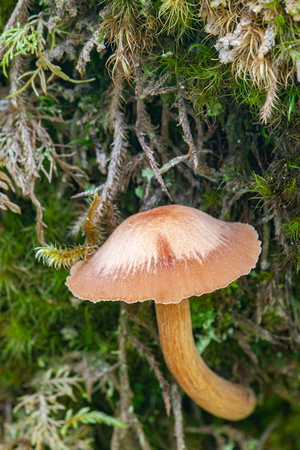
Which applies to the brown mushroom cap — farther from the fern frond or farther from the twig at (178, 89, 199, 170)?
the twig at (178, 89, 199, 170)

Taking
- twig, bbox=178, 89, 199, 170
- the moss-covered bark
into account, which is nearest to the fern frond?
the moss-covered bark

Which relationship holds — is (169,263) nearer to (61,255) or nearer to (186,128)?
(61,255)

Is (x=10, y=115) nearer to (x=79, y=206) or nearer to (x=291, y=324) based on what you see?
(x=79, y=206)

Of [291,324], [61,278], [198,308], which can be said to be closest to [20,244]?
[61,278]

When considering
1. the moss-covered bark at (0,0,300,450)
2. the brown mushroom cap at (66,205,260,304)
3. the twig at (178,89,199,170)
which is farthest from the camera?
the twig at (178,89,199,170)

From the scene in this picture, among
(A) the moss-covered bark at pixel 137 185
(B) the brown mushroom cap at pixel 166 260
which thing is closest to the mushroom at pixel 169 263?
(B) the brown mushroom cap at pixel 166 260
